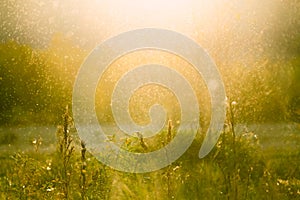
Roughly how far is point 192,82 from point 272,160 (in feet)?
3.95

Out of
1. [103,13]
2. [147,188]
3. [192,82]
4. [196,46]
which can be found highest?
[103,13]

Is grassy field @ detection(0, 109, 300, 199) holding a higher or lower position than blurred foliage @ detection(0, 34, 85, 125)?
lower

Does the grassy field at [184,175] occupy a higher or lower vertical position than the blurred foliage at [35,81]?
lower

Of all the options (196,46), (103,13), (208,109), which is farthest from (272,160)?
(103,13)

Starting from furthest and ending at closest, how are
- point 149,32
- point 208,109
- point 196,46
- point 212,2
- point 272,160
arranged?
1. point 149,32
2. point 212,2
3. point 196,46
4. point 208,109
5. point 272,160

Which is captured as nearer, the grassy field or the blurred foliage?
the grassy field

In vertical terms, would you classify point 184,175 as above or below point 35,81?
below

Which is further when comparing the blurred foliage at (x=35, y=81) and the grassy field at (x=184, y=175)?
the blurred foliage at (x=35, y=81)

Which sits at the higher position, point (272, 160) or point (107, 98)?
point (107, 98)

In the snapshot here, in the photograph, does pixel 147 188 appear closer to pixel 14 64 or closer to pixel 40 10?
pixel 14 64

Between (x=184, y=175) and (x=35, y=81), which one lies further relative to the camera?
(x=35, y=81)

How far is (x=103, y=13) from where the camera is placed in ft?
28.1

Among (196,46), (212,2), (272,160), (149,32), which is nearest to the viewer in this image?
(272,160)

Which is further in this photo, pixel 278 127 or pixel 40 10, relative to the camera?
pixel 40 10
